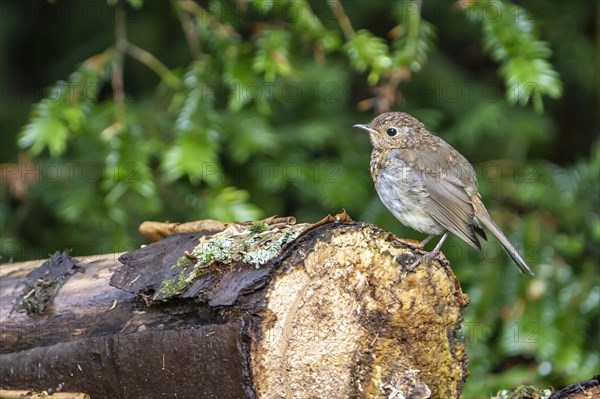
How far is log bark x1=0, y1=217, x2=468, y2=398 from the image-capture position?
262 centimetres

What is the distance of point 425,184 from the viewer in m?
4.23

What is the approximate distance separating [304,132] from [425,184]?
1.24 meters

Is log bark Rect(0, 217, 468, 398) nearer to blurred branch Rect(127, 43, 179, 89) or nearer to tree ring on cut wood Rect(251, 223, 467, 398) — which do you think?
tree ring on cut wood Rect(251, 223, 467, 398)

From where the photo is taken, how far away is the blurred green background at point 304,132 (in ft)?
15.3

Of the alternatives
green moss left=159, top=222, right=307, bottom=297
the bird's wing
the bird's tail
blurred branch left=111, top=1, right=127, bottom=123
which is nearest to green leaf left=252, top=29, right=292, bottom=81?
blurred branch left=111, top=1, right=127, bottom=123

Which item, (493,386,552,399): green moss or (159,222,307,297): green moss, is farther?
(493,386,552,399): green moss

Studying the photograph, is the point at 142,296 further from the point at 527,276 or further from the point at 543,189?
the point at 543,189

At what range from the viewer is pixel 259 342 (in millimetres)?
2576

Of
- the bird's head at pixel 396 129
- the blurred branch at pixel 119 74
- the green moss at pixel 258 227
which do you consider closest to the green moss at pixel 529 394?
the green moss at pixel 258 227

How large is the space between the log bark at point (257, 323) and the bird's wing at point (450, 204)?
1044mm

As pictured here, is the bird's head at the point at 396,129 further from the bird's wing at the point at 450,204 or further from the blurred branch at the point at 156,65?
the blurred branch at the point at 156,65

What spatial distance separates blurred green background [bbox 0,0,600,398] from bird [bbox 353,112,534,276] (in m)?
0.35

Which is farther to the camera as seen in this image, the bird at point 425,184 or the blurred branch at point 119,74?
the blurred branch at point 119,74

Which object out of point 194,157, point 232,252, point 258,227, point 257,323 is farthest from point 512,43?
point 257,323
